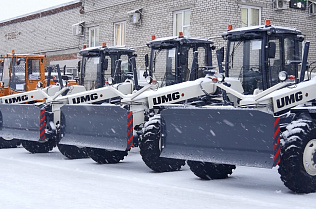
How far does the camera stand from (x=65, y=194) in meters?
8.80

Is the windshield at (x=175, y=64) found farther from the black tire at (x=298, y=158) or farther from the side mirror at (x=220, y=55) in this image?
the black tire at (x=298, y=158)

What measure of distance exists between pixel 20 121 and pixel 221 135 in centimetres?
682

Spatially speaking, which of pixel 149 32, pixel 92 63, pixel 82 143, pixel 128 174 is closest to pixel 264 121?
pixel 128 174

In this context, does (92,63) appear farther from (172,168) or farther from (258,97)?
(258,97)

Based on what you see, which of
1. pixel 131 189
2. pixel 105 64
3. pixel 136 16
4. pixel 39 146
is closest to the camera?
pixel 131 189

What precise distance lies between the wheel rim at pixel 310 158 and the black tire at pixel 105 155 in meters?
5.13

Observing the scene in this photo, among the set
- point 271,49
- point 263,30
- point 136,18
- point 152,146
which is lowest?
point 152,146

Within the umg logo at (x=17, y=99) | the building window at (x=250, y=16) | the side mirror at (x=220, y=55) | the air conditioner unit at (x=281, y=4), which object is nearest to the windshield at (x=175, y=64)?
the side mirror at (x=220, y=55)

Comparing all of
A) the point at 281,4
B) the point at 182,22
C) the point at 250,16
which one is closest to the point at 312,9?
the point at 281,4

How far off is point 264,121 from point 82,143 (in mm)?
4998

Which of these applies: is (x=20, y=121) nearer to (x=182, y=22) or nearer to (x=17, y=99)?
(x=17, y=99)

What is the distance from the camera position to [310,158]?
9.11m

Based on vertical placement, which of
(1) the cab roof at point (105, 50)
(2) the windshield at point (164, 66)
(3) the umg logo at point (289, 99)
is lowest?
(3) the umg logo at point (289, 99)

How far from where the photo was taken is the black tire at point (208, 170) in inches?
424
